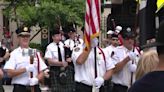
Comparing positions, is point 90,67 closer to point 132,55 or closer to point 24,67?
point 132,55

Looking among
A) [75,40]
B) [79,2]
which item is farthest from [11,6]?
[75,40]

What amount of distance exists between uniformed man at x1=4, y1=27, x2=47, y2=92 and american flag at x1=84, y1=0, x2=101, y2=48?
0.89 metres

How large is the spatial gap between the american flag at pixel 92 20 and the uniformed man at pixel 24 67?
2.90ft

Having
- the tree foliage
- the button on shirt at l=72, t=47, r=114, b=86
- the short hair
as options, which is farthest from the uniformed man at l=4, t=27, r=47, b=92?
the tree foliage

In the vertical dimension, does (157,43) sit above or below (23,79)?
above

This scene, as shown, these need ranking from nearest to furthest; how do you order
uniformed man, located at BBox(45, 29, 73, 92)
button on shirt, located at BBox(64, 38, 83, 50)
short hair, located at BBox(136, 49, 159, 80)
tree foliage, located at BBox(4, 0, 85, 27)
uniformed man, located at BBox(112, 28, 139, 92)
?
short hair, located at BBox(136, 49, 159, 80), uniformed man, located at BBox(112, 28, 139, 92), uniformed man, located at BBox(45, 29, 73, 92), button on shirt, located at BBox(64, 38, 83, 50), tree foliage, located at BBox(4, 0, 85, 27)

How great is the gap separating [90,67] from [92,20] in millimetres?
790

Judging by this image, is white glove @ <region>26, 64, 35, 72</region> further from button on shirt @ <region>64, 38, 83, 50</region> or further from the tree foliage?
the tree foliage

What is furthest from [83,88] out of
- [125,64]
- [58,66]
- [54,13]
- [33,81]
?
[54,13]

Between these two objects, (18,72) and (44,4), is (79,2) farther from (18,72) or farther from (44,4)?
(18,72)

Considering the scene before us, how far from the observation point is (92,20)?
770cm

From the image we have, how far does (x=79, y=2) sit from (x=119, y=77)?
1363 cm

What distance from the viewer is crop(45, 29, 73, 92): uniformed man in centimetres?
925

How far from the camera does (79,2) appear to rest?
21.2 meters
